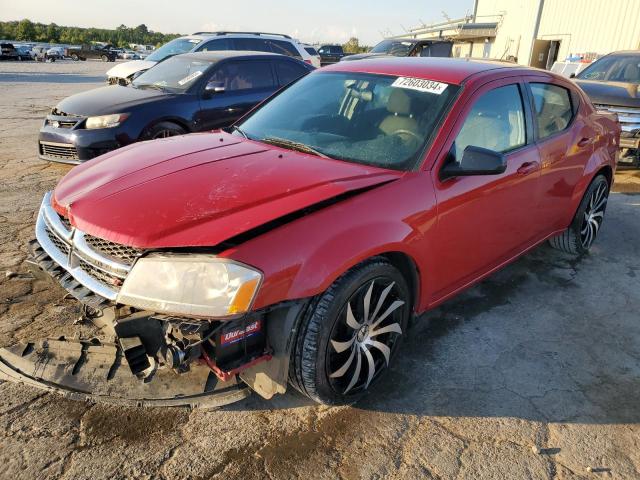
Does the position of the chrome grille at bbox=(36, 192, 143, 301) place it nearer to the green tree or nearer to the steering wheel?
the steering wheel

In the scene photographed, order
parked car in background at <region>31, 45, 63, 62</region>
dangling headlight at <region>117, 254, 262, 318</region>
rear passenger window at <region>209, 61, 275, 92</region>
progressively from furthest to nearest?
parked car in background at <region>31, 45, 63, 62</region> → rear passenger window at <region>209, 61, 275, 92</region> → dangling headlight at <region>117, 254, 262, 318</region>

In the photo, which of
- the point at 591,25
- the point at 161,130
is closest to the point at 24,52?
the point at 591,25

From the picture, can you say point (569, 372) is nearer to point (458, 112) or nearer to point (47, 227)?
point (458, 112)

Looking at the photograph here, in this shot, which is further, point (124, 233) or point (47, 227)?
point (47, 227)

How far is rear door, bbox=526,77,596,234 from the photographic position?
3637 millimetres

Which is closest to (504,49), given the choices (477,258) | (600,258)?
(600,258)

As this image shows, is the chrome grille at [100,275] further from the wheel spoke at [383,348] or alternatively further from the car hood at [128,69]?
the car hood at [128,69]

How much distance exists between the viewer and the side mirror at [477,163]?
2.68m

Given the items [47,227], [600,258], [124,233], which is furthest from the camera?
[600,258]

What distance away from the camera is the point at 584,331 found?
3.45 meters

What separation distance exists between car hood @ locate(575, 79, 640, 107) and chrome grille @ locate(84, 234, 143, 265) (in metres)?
8.12

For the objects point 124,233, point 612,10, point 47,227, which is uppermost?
point 612,10

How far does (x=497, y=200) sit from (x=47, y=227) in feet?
8.77

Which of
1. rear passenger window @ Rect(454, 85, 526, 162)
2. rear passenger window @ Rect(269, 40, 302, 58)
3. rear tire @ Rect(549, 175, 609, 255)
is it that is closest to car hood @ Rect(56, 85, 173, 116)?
rear passenger window @ Rect(454, 85, 526, 162)
